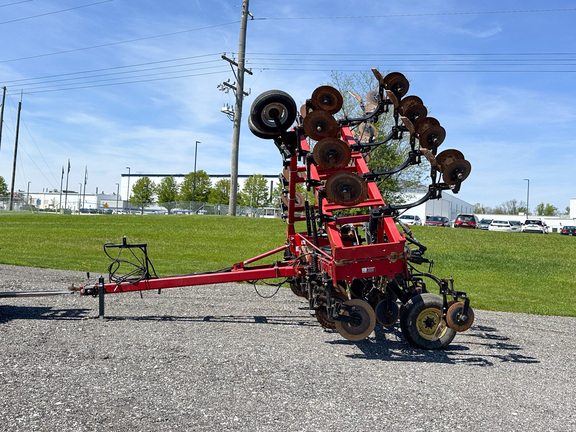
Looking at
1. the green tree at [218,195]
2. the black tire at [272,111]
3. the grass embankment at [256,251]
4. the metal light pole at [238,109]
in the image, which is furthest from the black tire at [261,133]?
the green tree at [218,195]

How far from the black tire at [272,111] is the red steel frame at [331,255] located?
43 cm

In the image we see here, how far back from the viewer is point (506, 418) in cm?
439

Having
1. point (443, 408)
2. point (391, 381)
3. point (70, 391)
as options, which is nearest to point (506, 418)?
point (443, 408)

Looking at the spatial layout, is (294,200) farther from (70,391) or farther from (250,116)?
(70,391)

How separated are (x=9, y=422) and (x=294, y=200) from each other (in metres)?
5.43

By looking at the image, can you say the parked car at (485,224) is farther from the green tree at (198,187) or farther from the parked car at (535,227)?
the green tree at (198,187)

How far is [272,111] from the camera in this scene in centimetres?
789

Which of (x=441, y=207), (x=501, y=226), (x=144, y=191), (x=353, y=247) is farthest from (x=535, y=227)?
(x=144, y=191)

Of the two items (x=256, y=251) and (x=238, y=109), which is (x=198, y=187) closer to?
(x=238, y=109)

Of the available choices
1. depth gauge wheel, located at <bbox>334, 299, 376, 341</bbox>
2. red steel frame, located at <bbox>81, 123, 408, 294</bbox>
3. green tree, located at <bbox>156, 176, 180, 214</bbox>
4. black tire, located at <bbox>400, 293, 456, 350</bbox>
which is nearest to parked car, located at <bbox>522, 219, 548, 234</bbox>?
red steel frame, located at <bbox>81, 123, 408, 294</bbox>

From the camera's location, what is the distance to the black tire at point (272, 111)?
787cm

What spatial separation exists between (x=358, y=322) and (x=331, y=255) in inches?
43.8

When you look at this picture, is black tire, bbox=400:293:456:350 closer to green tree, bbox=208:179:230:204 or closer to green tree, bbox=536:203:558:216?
green tree, bbox=208:179:230:204

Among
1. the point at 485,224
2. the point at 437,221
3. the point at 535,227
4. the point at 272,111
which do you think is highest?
the point at 485,224
